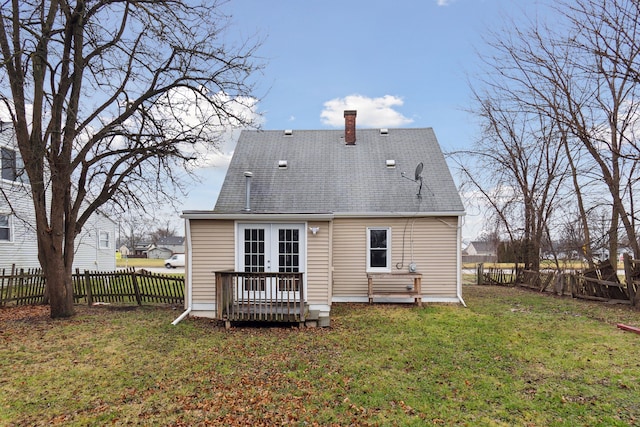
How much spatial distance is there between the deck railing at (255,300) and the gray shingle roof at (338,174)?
2.84 m

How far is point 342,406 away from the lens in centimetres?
442

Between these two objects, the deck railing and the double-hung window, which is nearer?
the deck railing

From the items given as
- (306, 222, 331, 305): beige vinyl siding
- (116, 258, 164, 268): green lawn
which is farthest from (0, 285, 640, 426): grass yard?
(116, 258, 164, 268): green lawn

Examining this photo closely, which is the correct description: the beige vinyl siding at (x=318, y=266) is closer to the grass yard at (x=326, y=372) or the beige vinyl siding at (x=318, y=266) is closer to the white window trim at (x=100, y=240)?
the grass yard at (x=326, y=372)

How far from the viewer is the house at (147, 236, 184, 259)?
215 feet

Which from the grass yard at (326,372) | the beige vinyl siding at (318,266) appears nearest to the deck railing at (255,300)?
the grass yard at (326,372)

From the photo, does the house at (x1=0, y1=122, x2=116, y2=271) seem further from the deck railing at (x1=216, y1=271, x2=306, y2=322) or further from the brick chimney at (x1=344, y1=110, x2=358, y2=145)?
the brick chimney at (x1=344, y1=110, x2=358, y2=145)

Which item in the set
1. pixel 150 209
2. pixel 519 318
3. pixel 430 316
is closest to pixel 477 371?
pixel 430 316

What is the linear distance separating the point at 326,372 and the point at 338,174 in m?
8.42

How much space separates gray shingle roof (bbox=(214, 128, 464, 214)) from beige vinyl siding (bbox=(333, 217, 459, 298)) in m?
0.44

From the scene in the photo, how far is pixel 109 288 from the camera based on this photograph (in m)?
11.5

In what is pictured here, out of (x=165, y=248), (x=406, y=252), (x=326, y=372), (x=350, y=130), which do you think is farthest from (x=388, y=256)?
(x=165, y=248)

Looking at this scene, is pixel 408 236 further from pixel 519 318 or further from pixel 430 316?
pixel 519 318

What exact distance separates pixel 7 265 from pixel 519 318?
19104 mm
